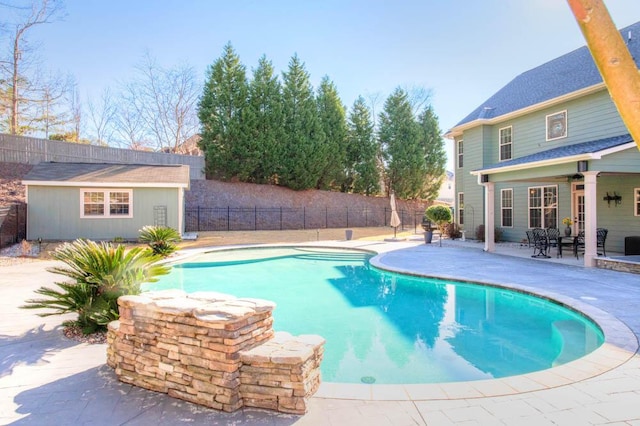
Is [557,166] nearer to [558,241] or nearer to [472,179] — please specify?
[558,241]

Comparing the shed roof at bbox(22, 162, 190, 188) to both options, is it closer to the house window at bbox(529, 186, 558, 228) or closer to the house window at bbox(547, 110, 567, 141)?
the house window at bbox(529, 186, 558, 228)

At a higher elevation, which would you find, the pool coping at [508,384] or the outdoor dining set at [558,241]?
the outdoor dining set at [558,241]

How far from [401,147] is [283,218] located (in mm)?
10919

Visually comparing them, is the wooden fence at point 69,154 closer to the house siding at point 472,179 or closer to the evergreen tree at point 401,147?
the evergreen tree at point 401,147

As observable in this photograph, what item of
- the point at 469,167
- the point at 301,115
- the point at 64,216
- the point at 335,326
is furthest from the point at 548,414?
the point at 301,115

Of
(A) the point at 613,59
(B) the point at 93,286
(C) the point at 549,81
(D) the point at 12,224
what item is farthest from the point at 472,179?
(D) the point at 12,224

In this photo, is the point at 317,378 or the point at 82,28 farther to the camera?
the point at 82,28

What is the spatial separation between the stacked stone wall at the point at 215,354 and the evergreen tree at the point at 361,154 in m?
26.2

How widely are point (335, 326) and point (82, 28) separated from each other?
2053 cm

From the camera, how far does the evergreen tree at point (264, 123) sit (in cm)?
2491

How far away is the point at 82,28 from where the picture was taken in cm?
1902

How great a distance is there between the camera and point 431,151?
101ft

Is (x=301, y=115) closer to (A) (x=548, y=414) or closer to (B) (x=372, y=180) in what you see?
(B) (x=372, y=180)

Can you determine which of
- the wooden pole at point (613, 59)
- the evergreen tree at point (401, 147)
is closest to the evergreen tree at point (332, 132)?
the evergreen tree at point (401, 147)
